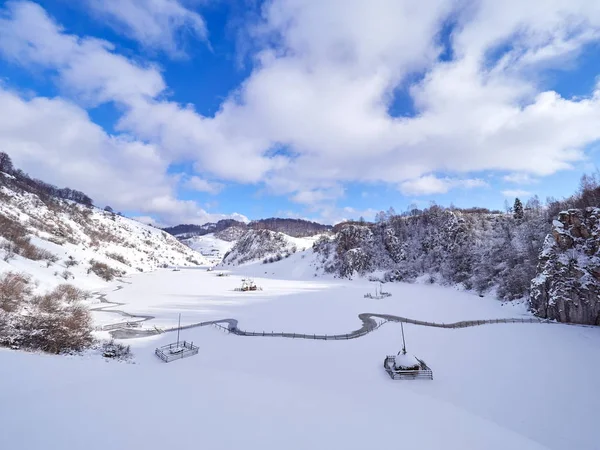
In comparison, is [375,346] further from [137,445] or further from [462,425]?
[137,445]

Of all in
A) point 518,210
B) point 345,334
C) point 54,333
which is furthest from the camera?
point 518,210

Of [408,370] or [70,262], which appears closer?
[408,370]

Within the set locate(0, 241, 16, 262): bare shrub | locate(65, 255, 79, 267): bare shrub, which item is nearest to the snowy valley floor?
locate(0, 241, 16, 262): bare shrub

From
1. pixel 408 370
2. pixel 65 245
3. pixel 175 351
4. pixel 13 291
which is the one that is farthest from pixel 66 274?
pixel 408 370

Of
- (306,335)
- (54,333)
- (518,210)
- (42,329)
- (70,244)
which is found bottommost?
(306,335)

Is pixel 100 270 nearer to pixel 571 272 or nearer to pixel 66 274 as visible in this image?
pixel 66 274

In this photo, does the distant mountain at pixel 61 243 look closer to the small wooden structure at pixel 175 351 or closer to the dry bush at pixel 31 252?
the dry bush at pixel 31 252

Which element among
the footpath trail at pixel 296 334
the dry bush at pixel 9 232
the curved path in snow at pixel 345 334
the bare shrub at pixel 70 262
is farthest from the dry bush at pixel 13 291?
the dry bush at pixel 9 232

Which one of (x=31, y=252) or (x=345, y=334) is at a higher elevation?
(x=31, y=252)
